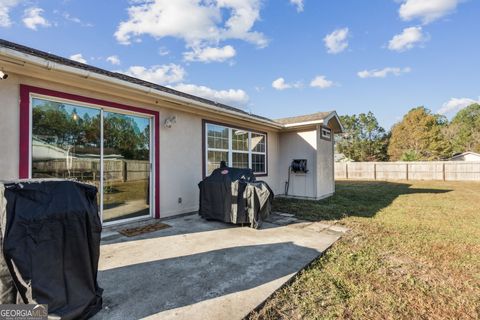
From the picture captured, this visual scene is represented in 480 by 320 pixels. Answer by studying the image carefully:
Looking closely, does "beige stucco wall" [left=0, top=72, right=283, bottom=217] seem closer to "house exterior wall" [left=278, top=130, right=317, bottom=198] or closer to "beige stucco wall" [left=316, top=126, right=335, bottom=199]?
"house exterior wall" [left=278, top=130, right=317, bottom=198]

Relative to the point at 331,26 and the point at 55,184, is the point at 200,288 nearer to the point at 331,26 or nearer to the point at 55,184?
the point at 55,184

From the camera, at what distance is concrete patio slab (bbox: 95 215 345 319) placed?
2.23m

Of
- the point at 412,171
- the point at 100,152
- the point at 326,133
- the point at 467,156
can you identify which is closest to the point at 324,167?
the point at 326,133

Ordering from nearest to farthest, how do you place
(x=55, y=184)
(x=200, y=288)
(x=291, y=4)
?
1. (x=55, y=184)
2. (x=200, y=288)
3. (x=291, y=4)

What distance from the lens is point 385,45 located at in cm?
1161

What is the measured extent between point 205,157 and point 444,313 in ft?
18.0

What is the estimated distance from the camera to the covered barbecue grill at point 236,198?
495cm

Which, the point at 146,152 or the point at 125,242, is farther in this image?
the point at 146,152

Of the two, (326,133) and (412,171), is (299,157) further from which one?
(412,171)

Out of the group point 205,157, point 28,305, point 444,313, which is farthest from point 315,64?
point 28,305

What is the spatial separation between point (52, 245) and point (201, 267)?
5.70 ft

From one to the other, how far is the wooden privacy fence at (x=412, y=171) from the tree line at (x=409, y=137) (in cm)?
980

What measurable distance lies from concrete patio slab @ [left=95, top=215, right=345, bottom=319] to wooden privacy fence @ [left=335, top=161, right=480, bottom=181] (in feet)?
59.5

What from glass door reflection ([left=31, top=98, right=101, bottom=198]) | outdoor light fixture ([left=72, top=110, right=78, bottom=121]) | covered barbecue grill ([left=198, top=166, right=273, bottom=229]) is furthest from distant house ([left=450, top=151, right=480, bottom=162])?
outdoor light fixture ([left=72, top=110, right=78, bottom=121])
